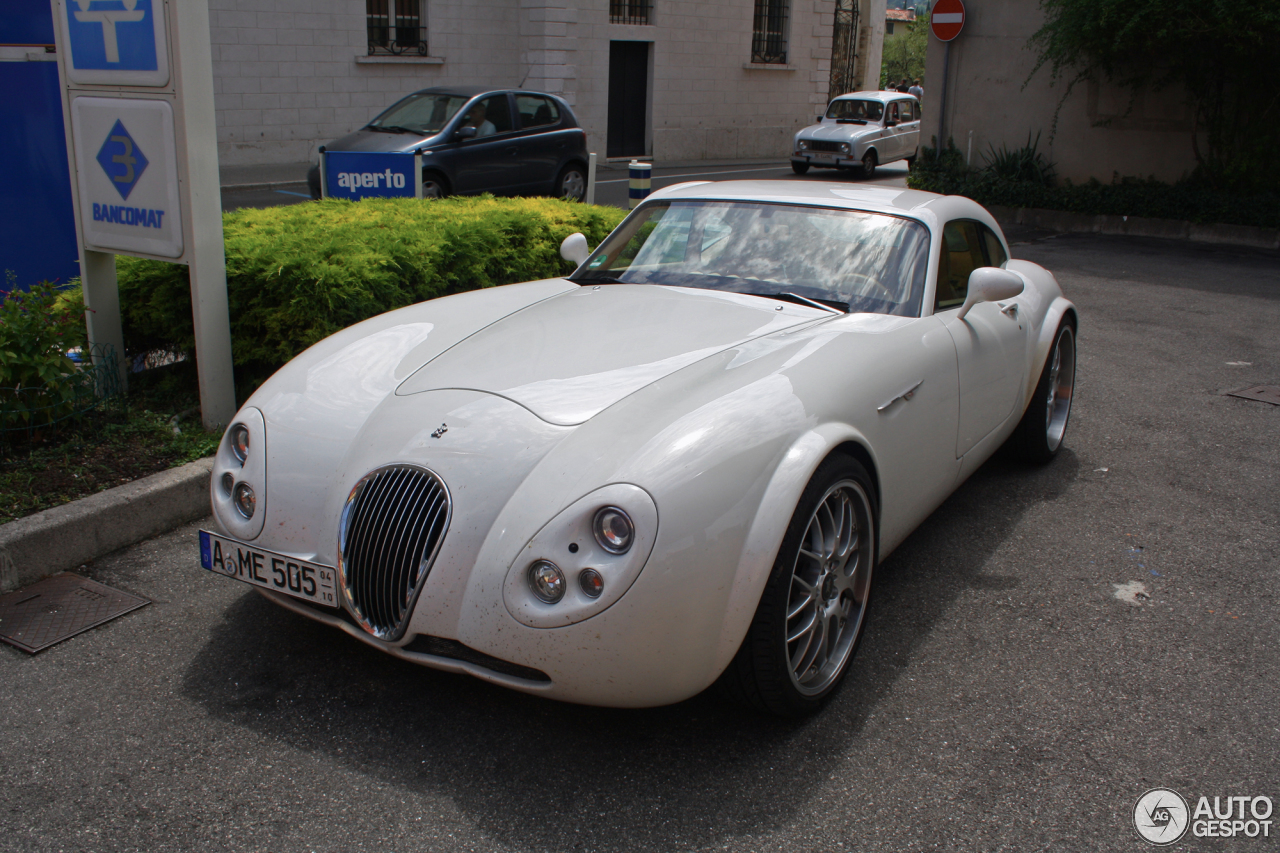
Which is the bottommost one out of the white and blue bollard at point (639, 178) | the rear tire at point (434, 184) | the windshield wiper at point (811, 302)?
the rear tire at point (434, 184)

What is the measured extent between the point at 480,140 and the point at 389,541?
437 inches

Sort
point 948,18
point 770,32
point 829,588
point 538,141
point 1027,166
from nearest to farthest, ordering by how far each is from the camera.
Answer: point 829,588 < point 538,141 < point 1027,166 < point 948,18 < point 770,32

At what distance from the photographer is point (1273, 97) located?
13.1m

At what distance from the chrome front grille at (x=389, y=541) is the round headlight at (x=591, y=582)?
417 mm

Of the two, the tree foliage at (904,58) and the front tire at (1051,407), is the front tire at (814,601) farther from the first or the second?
the tree foliage at (904,58)

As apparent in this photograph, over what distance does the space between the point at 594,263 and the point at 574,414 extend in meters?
1.61

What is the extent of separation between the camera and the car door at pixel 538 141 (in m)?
13.4

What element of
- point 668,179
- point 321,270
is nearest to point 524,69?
point 668,179

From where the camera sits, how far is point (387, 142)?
1241 centimetres

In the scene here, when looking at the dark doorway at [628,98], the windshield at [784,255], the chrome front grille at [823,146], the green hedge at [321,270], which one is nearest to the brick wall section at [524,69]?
the dark doorway at [628,98]

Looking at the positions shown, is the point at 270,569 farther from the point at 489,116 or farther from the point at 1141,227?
the point at 1141,227

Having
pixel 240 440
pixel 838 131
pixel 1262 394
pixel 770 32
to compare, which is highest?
pixel 770 32

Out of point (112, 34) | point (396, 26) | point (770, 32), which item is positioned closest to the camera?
point (112, 34)

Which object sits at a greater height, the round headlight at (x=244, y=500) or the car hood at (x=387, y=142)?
the car hood at (x=387, y=142)
